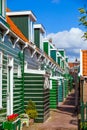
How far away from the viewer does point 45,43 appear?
1199 inches

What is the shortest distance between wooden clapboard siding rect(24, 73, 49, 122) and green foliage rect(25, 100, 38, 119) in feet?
1.45

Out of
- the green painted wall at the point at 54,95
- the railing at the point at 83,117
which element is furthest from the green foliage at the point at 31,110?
the green painted wall at the point at 54,95

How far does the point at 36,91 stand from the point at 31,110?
1048 millimetres

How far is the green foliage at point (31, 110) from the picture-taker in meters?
15.1

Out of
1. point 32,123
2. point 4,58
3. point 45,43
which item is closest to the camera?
point 4,58

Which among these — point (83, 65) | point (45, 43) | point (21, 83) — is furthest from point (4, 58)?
point (45, 43)

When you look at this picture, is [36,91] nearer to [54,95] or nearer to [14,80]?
[14,80]

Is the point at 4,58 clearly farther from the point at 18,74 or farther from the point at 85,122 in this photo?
the point at 85,122

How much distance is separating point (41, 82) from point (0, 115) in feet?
14.7

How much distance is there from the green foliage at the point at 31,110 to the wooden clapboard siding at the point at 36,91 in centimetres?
44

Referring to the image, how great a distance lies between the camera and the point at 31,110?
1515 cm

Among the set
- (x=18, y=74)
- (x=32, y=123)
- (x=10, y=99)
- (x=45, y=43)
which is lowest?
(x=32, y=123)

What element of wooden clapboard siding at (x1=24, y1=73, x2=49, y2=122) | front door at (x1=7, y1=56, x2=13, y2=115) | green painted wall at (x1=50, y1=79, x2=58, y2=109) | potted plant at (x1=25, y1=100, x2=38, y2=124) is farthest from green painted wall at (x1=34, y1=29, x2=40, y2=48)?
front door at (x1=7, y1=56, x2=13, y2=115)

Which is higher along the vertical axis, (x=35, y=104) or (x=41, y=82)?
(x=41, y=82)
